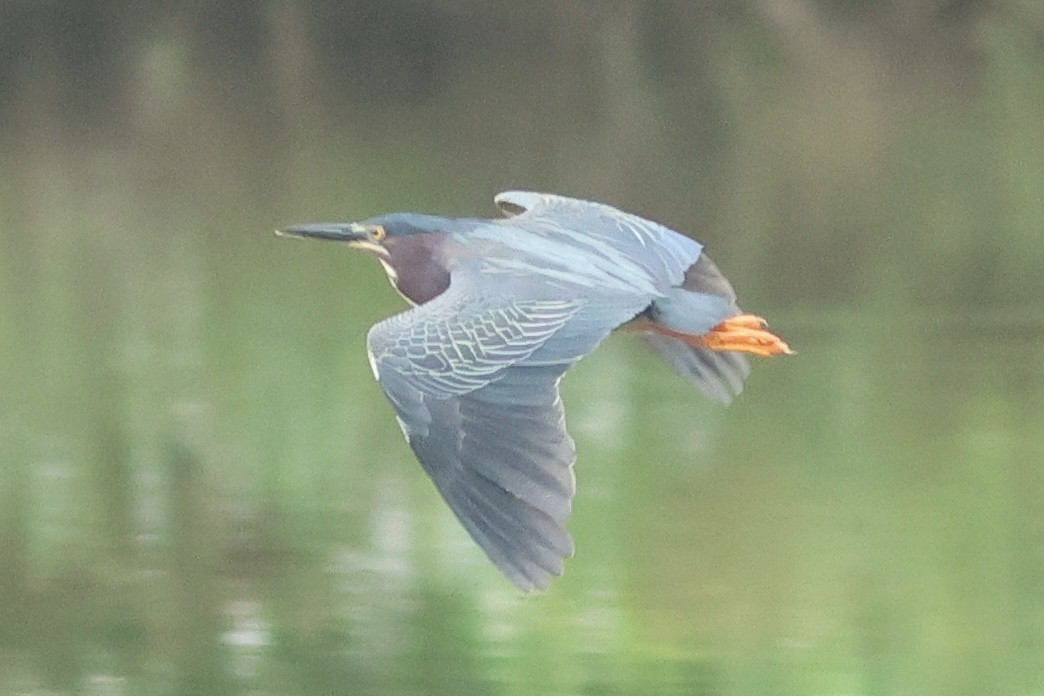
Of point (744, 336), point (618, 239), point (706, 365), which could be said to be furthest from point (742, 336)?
point (706, 365)

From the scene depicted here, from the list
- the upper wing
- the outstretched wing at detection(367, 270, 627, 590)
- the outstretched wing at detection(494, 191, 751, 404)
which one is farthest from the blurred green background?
the outstretched wing at detection(367, 270, 627, 590)

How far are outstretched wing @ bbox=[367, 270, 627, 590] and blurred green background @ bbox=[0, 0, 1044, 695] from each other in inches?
17.0

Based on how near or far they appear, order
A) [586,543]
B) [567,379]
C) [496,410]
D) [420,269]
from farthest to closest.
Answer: [567,379] → [586,543] → [420,269] → [496,410]

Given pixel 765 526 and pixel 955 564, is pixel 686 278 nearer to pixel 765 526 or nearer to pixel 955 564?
pixel 765 526

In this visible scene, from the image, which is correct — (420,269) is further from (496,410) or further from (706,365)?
(706,365)

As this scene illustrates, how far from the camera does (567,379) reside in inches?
63.2

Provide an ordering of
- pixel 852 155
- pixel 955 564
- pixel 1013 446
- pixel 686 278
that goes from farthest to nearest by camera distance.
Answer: pixel 852 155
pixel 1013 446
pixel 955 564
pixel 686 278

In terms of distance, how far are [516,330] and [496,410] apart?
8 centimetres

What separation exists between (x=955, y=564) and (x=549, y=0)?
→ 101 cm

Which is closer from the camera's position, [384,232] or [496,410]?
[496,410]

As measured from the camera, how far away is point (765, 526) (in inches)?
60.3

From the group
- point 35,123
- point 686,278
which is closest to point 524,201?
point 686,278

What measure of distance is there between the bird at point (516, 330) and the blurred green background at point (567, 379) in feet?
1.01

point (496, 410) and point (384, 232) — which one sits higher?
point (384, 232)
